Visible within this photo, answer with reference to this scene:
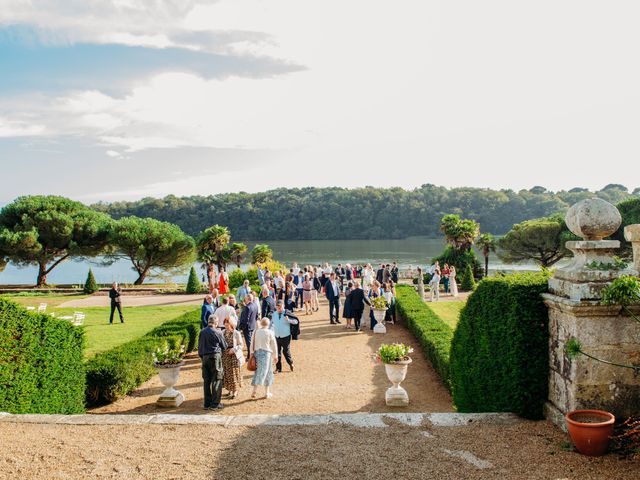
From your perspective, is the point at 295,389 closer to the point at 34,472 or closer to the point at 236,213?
the point at 34,472

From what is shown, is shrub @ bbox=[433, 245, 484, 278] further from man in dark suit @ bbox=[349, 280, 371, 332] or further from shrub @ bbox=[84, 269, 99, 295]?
shrub @ bbox=[84, 269, 99, 295]

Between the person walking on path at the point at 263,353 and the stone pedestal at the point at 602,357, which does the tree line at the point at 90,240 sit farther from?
the stone pedestal at the point at 602,357

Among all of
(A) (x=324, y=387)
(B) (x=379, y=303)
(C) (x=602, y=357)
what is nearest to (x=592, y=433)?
(C) (x=602, y=357)

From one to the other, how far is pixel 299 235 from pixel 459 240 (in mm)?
61621

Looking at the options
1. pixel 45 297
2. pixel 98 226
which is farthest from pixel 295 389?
pixel 98 226

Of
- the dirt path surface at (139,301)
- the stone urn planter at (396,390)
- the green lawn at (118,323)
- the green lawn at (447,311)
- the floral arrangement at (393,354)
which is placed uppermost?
the floral arrangement at (393,354)

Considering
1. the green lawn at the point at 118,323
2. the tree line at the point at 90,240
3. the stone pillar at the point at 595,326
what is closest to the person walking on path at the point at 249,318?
the green lawn at the point at 118,323

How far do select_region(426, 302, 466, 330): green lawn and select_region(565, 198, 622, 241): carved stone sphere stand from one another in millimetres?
11630

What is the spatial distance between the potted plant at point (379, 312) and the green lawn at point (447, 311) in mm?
2654

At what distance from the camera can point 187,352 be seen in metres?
13.2

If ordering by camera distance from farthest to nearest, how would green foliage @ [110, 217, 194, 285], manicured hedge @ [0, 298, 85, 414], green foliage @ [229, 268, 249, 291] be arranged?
green foliage @ [110, 217, 194, 285], green foliage @ [229, 268, 249, 291], manicured hedge @ [0, 298, 85, 414]

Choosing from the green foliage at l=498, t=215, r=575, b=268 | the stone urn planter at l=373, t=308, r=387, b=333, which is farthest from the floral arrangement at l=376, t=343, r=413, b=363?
the green foliage at l=498, t=215, r=575, b=268

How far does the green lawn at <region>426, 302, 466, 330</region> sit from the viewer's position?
17539 millimetres

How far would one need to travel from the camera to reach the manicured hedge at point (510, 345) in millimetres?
5773
